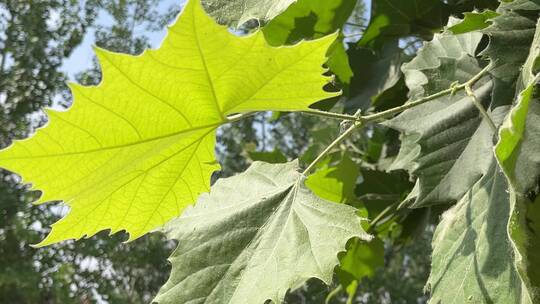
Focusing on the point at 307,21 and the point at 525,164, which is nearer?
the point at 525,164

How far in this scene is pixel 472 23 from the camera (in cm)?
77

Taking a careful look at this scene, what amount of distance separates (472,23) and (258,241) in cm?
35

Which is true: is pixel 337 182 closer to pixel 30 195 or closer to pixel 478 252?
pixel 478 252

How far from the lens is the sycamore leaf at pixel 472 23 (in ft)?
2.47

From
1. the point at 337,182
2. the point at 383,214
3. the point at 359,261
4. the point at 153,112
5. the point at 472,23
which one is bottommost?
the point at 359,261

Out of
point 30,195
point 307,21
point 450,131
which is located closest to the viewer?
point 450,131

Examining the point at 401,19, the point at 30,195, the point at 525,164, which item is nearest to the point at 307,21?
the point at 401,19

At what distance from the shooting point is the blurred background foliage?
1093 millimetres

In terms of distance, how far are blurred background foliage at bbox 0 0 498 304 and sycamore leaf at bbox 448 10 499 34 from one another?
0.23 metres

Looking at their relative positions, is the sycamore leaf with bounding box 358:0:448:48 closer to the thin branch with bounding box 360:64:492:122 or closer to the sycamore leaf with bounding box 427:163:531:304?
the thin branch with bounding box 360:64:492:122

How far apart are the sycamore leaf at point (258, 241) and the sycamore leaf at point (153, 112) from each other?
10 centimetres

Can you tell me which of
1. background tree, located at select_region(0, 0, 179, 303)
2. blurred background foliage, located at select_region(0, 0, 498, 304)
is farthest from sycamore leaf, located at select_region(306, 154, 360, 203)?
background tree, located at select_region(0, 0, 179, 303)

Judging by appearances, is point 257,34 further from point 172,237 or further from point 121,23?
point 121,23

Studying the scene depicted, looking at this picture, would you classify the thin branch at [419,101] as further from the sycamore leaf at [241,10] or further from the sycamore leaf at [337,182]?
the sycamore leaf at [337,182]
